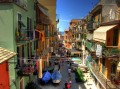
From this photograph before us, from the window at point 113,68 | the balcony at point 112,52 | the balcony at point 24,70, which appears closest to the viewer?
the balcony at point 24,70

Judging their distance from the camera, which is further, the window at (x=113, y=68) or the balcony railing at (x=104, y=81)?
the window at (x=113, y=68)

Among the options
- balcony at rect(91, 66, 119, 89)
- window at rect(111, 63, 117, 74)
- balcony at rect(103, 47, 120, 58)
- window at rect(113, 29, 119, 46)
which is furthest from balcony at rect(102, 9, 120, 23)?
balcony at rect(91, 66, 119, 89)

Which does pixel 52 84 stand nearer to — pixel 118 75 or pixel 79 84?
pixel 79 84

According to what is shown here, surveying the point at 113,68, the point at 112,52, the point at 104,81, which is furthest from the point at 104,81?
the point at 112,52

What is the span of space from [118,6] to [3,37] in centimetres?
1810

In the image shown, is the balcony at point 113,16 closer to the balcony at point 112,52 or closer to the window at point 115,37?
the window at point 115,37

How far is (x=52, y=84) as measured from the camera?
1321 inches

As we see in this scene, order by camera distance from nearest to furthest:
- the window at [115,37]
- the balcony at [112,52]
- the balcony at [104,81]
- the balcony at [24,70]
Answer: the balcony at [24,70]
the balcony at [104,81]
the balcony at [112,52]
the window at [115,37]

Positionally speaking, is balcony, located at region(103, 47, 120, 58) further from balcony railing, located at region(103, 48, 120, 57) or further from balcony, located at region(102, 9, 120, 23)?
balcony, located at region(102, 9, 120, 23)

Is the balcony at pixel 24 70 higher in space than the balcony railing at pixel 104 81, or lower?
higher

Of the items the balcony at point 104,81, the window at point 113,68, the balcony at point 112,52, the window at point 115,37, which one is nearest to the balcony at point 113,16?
the window at point 115,37

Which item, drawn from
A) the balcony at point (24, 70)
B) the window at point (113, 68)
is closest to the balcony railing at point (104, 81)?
the window at point (113, 68)

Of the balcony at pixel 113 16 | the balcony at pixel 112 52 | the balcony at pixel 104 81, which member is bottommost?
the balcony at pixel 104 81

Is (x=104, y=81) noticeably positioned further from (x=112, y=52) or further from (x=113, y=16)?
(x=113, y=16)
